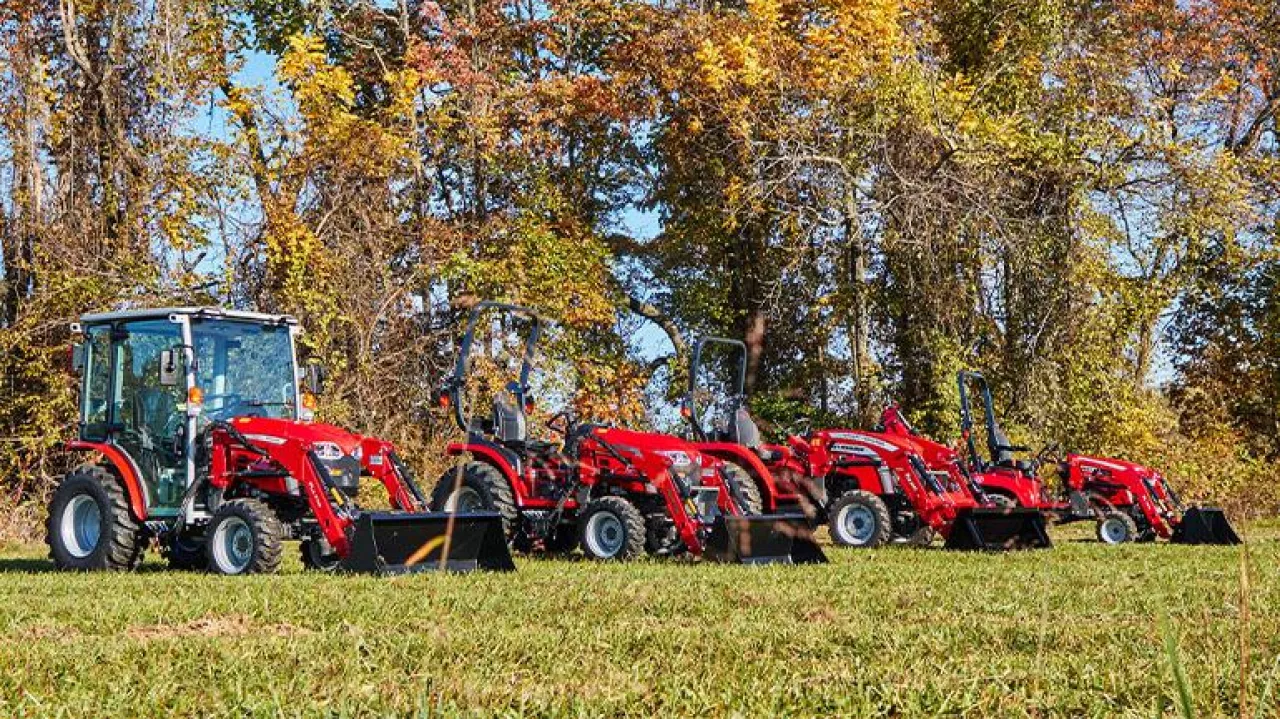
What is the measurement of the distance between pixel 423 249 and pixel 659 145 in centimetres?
438

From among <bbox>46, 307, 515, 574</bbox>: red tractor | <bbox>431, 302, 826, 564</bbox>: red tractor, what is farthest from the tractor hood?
<bbox>46, 307, 515, 574</bbox>: red tractor

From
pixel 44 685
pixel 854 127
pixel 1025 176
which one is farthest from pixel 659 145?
pixel 44 685

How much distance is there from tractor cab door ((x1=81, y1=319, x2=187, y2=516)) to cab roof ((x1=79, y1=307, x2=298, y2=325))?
7 cm

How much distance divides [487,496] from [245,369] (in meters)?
2.37

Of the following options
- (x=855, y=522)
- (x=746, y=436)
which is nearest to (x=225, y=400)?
(x=746, y=436)

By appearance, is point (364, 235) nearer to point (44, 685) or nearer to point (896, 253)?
point (896, 253)

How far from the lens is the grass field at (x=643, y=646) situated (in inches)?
163

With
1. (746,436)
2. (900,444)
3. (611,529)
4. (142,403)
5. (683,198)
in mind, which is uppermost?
(683,198)

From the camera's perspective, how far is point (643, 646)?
17.7 feet


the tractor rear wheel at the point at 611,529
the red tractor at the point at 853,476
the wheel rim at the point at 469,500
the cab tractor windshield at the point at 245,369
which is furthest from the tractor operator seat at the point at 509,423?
the cab tractor windshield at the point at 245,369

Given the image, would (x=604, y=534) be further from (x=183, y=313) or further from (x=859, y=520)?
(x=183, y=313)

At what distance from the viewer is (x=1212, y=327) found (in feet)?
86.2

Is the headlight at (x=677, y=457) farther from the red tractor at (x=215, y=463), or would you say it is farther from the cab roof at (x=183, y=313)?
the cab roof at (x=183, y=313)

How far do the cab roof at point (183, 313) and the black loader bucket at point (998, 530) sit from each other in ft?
20.0
